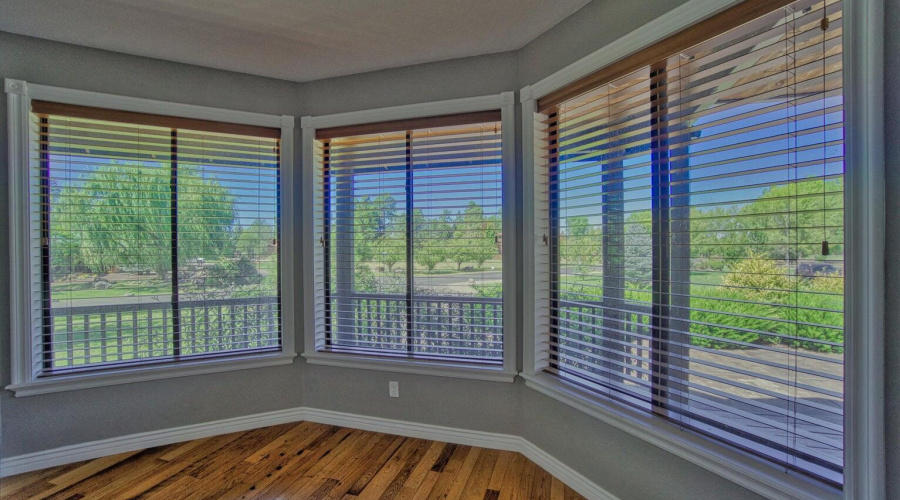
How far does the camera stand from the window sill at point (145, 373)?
220cm

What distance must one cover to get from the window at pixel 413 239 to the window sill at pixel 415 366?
5 centimetres

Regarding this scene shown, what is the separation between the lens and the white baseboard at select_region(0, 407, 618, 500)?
210 centimetres

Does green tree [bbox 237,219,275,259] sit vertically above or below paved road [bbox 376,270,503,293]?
above

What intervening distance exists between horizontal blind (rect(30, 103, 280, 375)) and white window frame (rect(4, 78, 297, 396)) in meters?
0.06

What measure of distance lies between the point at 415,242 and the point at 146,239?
5.72ft

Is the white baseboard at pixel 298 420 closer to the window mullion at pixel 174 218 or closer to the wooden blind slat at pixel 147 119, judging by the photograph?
the window mullion at pixel 174 218

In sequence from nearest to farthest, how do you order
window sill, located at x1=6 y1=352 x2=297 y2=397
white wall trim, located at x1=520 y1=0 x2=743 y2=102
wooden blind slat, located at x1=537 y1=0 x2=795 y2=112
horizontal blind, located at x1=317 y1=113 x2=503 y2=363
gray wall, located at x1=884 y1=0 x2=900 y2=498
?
1. gray wall, located at x1=884 y1=0 x2=900 y2=498
2. wooden blind slat, located at x1=537 y1=0 x2=795 y2=112
3. white wall trim, located at x1=520 y1=0 x2=743 y2=102
4. window sill, located at x1=6 y1=352 x2=297 y2=397
5. horizontal blind, located at x1=317 y1=113 x2=503 y2=363

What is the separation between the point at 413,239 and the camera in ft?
8.41

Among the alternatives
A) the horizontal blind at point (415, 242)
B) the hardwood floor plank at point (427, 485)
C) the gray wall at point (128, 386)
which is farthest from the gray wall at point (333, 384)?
the hardwood floor plank at point (427, 485)

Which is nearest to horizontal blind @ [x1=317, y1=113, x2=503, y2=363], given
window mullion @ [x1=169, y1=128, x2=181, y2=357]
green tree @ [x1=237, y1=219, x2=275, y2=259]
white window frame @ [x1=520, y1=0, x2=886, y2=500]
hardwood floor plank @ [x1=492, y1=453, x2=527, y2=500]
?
green tree @ [x1=237, y1=219, x2=275, y2=259]

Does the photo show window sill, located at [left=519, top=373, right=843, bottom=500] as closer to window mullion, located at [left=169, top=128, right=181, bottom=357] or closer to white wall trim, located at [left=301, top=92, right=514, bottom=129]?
white wall trim, located at [left=301, top=92, right=514, bottom=129]

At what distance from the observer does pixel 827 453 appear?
116 centimetres

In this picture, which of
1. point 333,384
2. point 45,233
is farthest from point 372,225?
point 45,233

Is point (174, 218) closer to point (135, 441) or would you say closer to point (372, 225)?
point (372, 225)
